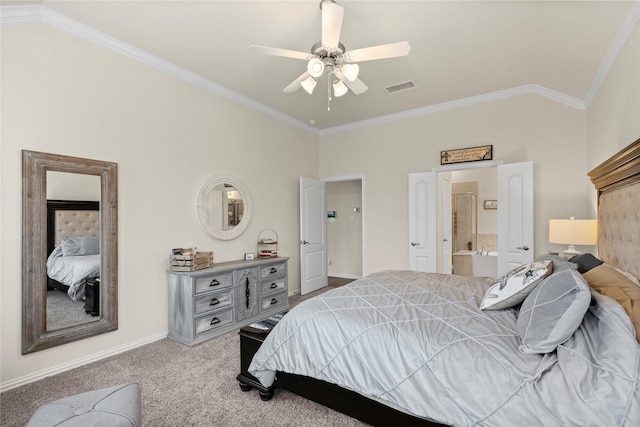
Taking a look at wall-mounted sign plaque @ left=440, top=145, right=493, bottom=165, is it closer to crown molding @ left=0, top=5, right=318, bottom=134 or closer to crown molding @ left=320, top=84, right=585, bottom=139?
crown molding @ left=320, top=84, right=585, bottom=139

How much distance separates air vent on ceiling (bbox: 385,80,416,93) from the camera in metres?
3.81

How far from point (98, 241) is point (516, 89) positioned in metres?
5.03

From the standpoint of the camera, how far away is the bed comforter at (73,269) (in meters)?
2.57

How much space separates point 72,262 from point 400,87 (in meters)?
3.96

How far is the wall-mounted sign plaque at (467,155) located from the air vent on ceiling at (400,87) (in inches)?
46.5

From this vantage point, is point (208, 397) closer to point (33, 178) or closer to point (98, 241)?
point (98, 241)

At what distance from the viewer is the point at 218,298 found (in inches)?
134

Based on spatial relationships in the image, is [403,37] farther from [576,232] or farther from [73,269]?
[73,269]

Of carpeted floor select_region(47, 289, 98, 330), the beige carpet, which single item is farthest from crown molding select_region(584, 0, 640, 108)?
carpeted floor select_region(47, 289, 98, 330)

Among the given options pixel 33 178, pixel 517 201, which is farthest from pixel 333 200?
pixel 33 178

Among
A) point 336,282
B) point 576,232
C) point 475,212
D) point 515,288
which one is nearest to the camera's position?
point 515,288

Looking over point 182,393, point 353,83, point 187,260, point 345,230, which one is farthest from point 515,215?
point 182,393

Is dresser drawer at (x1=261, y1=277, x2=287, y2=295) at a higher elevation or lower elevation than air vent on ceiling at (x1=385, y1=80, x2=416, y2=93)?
lower

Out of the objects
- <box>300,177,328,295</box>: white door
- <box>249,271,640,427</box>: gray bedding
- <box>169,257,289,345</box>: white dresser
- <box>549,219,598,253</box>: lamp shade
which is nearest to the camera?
<box>249,271,640,427</box>: gray bedding
